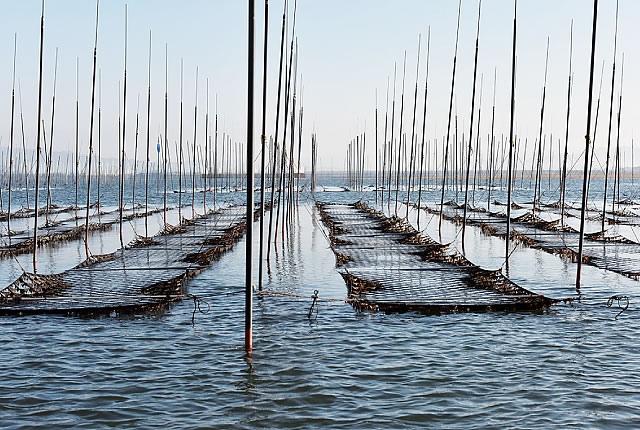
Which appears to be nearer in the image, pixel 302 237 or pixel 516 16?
pixel 516 16

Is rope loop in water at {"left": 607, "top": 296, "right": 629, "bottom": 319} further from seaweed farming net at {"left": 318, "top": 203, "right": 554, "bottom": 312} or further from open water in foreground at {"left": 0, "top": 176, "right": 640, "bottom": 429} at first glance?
seaweed farming net at {"left": 318, "top": 203, "right": 554, "bottom": 312}

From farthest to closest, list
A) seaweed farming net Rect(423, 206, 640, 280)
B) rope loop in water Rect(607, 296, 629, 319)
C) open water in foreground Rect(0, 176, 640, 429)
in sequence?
seaweed farming net Rect(423, 206, 640, 280)
rope loop in water Rect(607, 296, 629, 319)
open water in foreground Rect(0, 176, 640, 429)

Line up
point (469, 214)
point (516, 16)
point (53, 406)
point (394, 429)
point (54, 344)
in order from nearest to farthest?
point (394, 429), point (53, 406), point (54, 344), point (516, 16), point (469, 214)

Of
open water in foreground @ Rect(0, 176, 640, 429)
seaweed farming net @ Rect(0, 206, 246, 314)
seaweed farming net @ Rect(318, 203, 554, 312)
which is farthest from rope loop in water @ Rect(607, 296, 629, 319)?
seaweed farming net @ Rect(0, 206, 246, 314)

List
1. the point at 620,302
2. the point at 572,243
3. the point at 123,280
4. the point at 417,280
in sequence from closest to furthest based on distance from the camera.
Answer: the point at 620,302
the point at 417,280
the point at 123,280
the point at 572,243

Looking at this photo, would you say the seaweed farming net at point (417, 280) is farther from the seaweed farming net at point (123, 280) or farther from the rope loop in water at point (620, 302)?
the seaweed farming net at point (123, 280)

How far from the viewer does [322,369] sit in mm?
8867

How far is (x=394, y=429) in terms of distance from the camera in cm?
686

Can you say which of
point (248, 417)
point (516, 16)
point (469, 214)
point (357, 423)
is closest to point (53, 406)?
point (248, 417)

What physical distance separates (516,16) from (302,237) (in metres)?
12.0

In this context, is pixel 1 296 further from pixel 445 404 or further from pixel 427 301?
pixel 445 404

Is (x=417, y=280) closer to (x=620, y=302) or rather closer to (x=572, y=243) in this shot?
(x=620, y=302)

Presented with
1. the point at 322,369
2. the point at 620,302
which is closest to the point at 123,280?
the point at 322,369

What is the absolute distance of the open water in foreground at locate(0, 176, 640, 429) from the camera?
722cm
